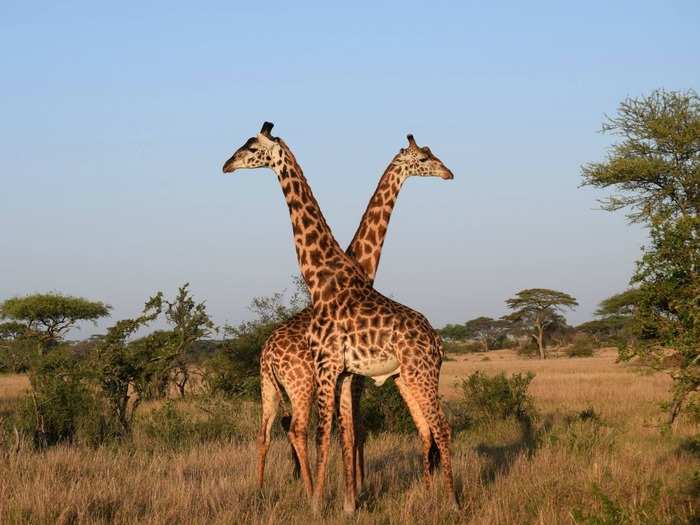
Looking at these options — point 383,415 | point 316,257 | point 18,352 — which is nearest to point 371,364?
point 316,257

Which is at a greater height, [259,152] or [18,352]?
[259,152]

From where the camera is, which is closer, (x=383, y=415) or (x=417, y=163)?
(x=417, y=163)

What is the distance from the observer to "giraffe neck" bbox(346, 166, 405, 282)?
796 cm

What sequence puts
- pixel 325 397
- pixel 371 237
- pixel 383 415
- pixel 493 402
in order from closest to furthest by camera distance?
pixel 325 397 → pixel 371 237 → pixel 383 415 → pixel 493 402

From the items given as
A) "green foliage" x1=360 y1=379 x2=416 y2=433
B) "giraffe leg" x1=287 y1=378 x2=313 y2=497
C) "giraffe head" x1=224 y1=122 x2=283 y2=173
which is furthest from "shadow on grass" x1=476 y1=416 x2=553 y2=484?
"giraffe head" x1=224 y1=122 x2=283 y2=173

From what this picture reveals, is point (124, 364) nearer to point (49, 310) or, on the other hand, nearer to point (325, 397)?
point (325, 397)

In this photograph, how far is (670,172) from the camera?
20344 millimetres

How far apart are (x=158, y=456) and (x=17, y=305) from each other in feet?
109

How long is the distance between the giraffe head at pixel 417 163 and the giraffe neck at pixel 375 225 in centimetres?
8

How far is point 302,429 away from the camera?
23.3ft

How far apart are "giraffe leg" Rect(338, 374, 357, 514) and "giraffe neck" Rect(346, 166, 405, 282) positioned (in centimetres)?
130

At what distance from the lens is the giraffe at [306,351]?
23.8 feet

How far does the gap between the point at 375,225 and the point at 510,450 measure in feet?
14.2

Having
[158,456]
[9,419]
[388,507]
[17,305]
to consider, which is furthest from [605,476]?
[17,305]
